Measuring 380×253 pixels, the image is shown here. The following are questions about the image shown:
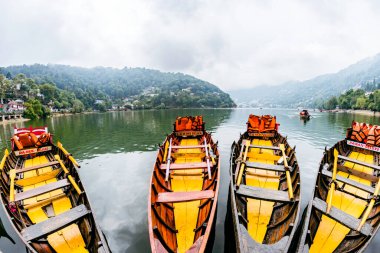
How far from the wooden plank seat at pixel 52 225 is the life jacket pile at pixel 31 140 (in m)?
12.4

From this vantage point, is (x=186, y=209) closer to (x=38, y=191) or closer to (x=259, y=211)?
(x=259, y=211)

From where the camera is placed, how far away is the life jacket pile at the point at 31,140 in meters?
16.9

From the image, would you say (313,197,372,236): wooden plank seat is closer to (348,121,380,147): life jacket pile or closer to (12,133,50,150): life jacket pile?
(348,121,380,147): life jacket pile

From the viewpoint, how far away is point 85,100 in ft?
516

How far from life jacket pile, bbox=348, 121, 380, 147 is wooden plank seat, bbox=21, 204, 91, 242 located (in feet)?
67.3

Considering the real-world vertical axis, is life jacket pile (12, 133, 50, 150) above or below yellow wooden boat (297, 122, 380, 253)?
above

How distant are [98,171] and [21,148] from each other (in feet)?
21.3

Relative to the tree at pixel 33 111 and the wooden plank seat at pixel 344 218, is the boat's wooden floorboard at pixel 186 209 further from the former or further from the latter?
the tree at pixel 33 111

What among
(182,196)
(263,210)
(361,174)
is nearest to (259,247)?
(263,210)

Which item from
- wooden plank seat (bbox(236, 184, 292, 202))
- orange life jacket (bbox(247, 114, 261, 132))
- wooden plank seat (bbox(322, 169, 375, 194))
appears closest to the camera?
wooden plank seat (bbox(236, 184, 292, 202))

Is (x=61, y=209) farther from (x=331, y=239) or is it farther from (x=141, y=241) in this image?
(x=331, y=239)

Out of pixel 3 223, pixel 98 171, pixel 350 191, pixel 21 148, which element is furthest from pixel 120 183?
pixel 350 191

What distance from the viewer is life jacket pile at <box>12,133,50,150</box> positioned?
55.4 feet

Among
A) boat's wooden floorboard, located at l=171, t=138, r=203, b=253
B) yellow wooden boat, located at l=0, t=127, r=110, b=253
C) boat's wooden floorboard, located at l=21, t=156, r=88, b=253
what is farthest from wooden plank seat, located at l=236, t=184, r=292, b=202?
boat's wooden floorboard, located at l=21, t=156, r=88, b=253
